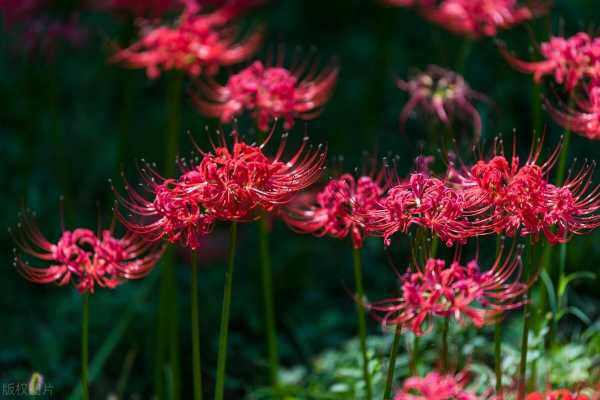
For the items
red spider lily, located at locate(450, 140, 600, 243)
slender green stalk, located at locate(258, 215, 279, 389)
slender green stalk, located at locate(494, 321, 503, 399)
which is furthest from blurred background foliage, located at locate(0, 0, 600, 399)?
red spider lily, located at locate(450, 140, 600, 243)

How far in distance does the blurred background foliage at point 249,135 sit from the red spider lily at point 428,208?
3.96ft

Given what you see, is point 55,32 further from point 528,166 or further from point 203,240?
point 528,166

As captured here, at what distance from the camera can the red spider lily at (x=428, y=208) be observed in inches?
Answer: 83.7

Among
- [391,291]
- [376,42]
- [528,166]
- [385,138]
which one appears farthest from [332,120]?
[528,166]

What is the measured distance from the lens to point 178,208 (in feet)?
7.17

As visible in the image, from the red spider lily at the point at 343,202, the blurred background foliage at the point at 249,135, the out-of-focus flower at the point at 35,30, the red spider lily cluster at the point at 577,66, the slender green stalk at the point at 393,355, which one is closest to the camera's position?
the slender green stalk at the point at 393,355

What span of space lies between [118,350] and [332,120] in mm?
2677

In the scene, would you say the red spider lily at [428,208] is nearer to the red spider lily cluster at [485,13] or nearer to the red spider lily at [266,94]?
the red spider lily at [266,94]

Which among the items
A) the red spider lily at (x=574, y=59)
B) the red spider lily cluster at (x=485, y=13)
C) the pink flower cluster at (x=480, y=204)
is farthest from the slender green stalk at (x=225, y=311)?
the red spider lily cluster at (x=485, y=13)

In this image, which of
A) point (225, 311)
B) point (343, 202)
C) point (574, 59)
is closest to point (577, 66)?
point (574, 59)

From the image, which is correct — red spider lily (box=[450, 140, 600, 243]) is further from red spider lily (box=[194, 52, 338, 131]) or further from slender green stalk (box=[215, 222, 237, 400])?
red spider lily (box=[194, 52, 338, 131])

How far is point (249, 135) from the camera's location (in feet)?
19.8

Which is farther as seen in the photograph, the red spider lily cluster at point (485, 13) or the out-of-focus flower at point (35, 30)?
the out-of-focus flower at point (35, 30)

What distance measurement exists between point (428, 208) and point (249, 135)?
3.99 m
